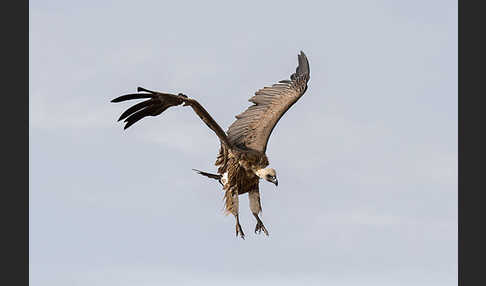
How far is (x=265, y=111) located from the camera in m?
25.7

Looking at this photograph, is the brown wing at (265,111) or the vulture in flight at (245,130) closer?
the vulture in flight at (245,130)

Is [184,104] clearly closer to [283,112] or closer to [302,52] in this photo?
[283,112]

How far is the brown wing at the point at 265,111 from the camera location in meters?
24.7

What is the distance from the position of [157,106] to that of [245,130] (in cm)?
294

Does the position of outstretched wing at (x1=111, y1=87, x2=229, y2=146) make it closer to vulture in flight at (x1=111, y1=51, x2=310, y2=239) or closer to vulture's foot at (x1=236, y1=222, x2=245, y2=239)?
vulture in flight at (x1=111, y1=51, x2=310, y2=239)

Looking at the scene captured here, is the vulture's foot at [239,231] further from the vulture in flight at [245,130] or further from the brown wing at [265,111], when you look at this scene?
the brown wing at [265,111]

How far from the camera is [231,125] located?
82.5 feet

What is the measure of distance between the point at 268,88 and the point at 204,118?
3772 millimetres

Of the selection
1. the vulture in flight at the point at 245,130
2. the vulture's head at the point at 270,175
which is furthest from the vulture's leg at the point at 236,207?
the vulture's head at the point at 270,175

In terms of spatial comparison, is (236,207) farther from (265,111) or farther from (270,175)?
(265,111)

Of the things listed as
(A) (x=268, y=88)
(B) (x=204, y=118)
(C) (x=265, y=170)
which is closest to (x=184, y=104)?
(B) (x=204, y=118)

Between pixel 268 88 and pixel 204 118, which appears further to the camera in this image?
pixel 268 88

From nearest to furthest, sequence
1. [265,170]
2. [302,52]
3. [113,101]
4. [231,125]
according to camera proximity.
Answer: [113,101]
[265,170]
[231,125]
[302,52]

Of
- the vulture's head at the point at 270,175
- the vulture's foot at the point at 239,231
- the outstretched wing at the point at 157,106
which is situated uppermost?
the outstretched wing at the point at 157,106
